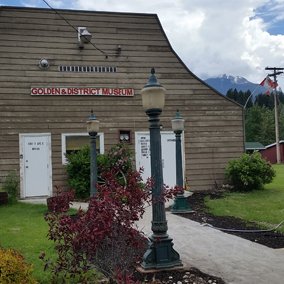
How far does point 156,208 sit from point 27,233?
154 inches

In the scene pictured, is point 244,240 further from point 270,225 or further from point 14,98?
point 14,98

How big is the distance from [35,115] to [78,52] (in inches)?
103

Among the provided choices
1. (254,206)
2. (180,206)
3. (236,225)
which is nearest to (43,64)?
(180,206)

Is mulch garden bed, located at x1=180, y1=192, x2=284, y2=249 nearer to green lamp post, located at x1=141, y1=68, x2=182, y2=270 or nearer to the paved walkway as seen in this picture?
the paved walkway

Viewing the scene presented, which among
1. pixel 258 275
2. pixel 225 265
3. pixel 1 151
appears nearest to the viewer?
pixel 258 275

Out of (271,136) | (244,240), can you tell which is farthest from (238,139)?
(271,136)

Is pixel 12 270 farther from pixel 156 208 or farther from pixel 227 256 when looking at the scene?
pixel 227 256

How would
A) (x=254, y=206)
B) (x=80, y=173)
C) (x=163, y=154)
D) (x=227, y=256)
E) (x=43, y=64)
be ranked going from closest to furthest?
(x=227, y=256), (x=254, y=206), (x=80, y=173), (x=43, y=64), (x=163, y=154)

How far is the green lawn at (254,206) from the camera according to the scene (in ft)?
37.2

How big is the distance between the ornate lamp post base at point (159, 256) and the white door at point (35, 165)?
10.4m

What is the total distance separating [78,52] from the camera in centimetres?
1691

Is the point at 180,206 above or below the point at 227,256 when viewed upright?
above

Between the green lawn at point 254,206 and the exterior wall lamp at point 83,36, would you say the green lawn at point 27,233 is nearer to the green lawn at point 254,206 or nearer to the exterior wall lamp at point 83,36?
the green lawn at point 254,206

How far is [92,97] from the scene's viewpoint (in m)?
16.8
